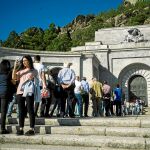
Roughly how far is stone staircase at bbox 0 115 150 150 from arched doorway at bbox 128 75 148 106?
20485 millimetres

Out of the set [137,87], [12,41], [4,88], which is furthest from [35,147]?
[12,41]

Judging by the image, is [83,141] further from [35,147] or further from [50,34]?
[50,34]

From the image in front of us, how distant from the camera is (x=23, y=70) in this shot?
6391 millimetres

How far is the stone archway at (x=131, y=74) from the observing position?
88.3ft

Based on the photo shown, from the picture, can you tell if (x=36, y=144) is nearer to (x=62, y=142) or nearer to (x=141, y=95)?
(x=62, y=142)

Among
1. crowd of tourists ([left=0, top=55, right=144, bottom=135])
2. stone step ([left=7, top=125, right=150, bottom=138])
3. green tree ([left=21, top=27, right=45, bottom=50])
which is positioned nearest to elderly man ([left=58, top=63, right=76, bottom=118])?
crowd of tourists ([left=0, top=55, right=144, bottom=135])

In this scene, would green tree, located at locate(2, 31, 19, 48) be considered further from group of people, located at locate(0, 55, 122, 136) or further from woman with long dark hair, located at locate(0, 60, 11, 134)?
woman with long dark hair, located at locate(0, 60, 11, 134)

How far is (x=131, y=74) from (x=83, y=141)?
22.3m

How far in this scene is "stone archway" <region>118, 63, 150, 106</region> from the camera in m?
26.9

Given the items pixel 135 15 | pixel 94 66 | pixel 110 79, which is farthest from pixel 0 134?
pixel 135 15

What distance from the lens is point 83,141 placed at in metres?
5.54

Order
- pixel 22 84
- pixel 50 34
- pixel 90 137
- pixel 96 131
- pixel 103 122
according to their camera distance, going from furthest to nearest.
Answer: pixel 50 34, pixel 103 122, pixel 22 84, pixel 96 131, pixel 90 137

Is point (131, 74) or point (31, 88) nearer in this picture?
point (31, 88)

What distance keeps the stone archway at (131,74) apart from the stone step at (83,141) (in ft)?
71.0
